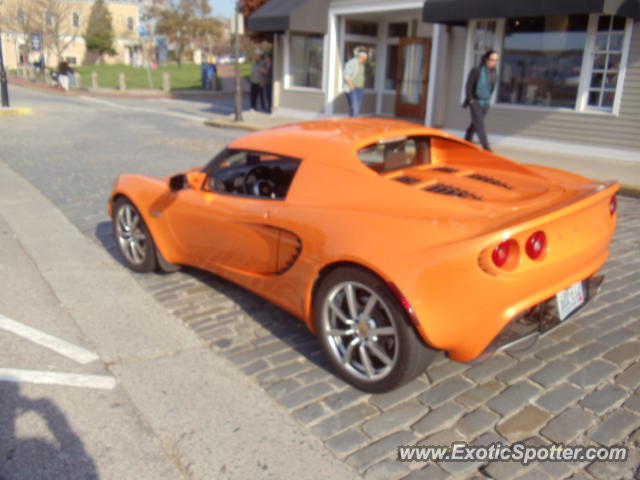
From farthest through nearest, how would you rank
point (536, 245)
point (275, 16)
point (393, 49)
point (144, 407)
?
point (393, 49)
point (275, 16)
point (144, 407)
point (536, 245)

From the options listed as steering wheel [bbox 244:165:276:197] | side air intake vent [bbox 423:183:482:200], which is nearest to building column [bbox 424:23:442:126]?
steering wheel [bbox 244:165:276:197]

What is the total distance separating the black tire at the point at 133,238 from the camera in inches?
189

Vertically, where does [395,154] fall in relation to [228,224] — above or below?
above

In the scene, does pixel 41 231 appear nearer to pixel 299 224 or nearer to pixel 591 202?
pixel 299 224

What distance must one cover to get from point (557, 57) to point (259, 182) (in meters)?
10.2

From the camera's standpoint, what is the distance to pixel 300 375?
3.38 m

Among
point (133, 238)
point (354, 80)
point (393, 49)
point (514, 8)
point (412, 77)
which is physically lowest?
point (133, 238)

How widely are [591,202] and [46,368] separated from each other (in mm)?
3245

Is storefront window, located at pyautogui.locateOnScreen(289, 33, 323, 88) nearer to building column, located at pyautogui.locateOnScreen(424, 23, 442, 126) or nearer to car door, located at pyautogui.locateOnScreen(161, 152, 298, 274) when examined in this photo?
building column, located at pyautogui.locateOnScreen(424, 23, 442, 126)

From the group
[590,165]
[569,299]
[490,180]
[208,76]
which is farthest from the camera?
[208,76]

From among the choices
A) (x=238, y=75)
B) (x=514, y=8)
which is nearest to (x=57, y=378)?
(x=514, y=8)

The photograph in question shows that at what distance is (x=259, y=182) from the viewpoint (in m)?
4.26

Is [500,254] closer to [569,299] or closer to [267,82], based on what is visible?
[569,299]

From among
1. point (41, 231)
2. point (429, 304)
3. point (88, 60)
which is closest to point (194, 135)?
point (41, 231)
